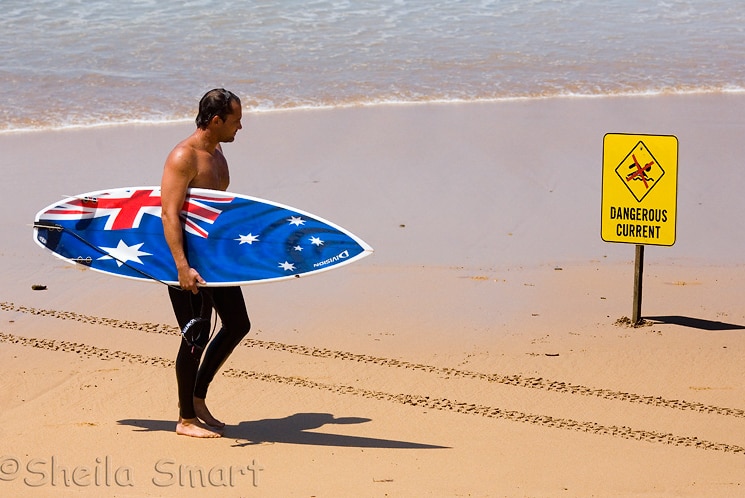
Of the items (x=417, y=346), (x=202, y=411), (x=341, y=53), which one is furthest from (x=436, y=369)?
(x=341, y=53)

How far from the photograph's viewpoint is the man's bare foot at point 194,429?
4.62 m

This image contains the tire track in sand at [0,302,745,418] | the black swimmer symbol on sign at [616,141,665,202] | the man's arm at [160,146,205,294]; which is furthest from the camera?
the black swimmer symbol on sign at [616,141,665,202]

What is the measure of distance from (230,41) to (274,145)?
557 centimetres

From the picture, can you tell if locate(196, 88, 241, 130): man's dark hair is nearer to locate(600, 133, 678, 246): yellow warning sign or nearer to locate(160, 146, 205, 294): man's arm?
locate(160, 146, 205, 294): man's arm

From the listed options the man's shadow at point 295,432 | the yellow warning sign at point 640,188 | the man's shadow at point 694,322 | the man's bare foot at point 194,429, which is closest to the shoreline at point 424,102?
the yellow warning sign at point 640,188

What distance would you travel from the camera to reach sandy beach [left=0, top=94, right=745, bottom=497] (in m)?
4.28

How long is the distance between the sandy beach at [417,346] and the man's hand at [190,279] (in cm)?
69

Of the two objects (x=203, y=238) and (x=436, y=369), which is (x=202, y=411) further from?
(x=436, y=369)

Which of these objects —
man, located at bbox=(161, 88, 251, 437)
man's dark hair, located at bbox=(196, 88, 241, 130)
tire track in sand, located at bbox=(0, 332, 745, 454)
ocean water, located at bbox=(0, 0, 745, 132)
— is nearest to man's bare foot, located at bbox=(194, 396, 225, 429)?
man, located at bbox=(161, 88, 251, 437)

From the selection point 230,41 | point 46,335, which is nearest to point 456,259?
point 46,335

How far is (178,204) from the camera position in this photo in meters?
4.46

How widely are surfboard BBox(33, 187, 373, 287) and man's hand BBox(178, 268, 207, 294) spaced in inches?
4.4

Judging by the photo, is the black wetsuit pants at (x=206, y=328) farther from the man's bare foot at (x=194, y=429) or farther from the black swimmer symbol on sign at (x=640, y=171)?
the black swimmer symbol on sign at (x=640, y=171)

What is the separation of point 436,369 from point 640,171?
1.80 metres
